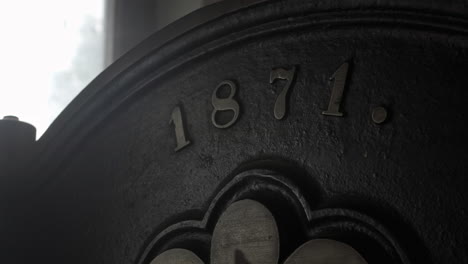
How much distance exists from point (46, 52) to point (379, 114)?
1.30m

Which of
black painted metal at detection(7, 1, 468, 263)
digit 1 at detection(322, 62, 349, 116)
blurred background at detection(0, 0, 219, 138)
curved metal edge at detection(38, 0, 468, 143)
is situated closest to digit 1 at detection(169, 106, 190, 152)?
black painted metal at detection(7, 1, 468, 263)

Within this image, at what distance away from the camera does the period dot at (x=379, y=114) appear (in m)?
0.83

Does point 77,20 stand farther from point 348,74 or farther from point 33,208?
point 348,74

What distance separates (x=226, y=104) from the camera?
1026mm

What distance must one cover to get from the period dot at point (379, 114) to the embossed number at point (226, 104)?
0.23m

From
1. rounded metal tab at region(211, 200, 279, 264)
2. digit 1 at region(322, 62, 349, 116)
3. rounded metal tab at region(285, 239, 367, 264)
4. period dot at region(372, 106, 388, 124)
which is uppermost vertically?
digit 1 at region(322, 62, 349, 116)

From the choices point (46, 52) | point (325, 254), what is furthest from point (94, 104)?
point (46, 52)

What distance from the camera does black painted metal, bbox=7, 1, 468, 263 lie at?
789 mm

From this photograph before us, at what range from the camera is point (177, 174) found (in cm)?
107

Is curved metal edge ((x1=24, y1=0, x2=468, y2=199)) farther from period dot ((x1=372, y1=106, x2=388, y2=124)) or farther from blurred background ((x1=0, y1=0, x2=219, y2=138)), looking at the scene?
blurred background ((x1=0, y1=0, x2=219, y2=138))

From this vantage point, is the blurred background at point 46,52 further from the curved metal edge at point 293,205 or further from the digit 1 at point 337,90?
the digit 1 at point 337,90

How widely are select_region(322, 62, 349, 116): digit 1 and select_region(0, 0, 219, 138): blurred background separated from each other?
111 centimetres

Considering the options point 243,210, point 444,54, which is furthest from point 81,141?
point 444,54

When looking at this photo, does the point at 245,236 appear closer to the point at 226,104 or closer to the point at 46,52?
the point at 226,104
